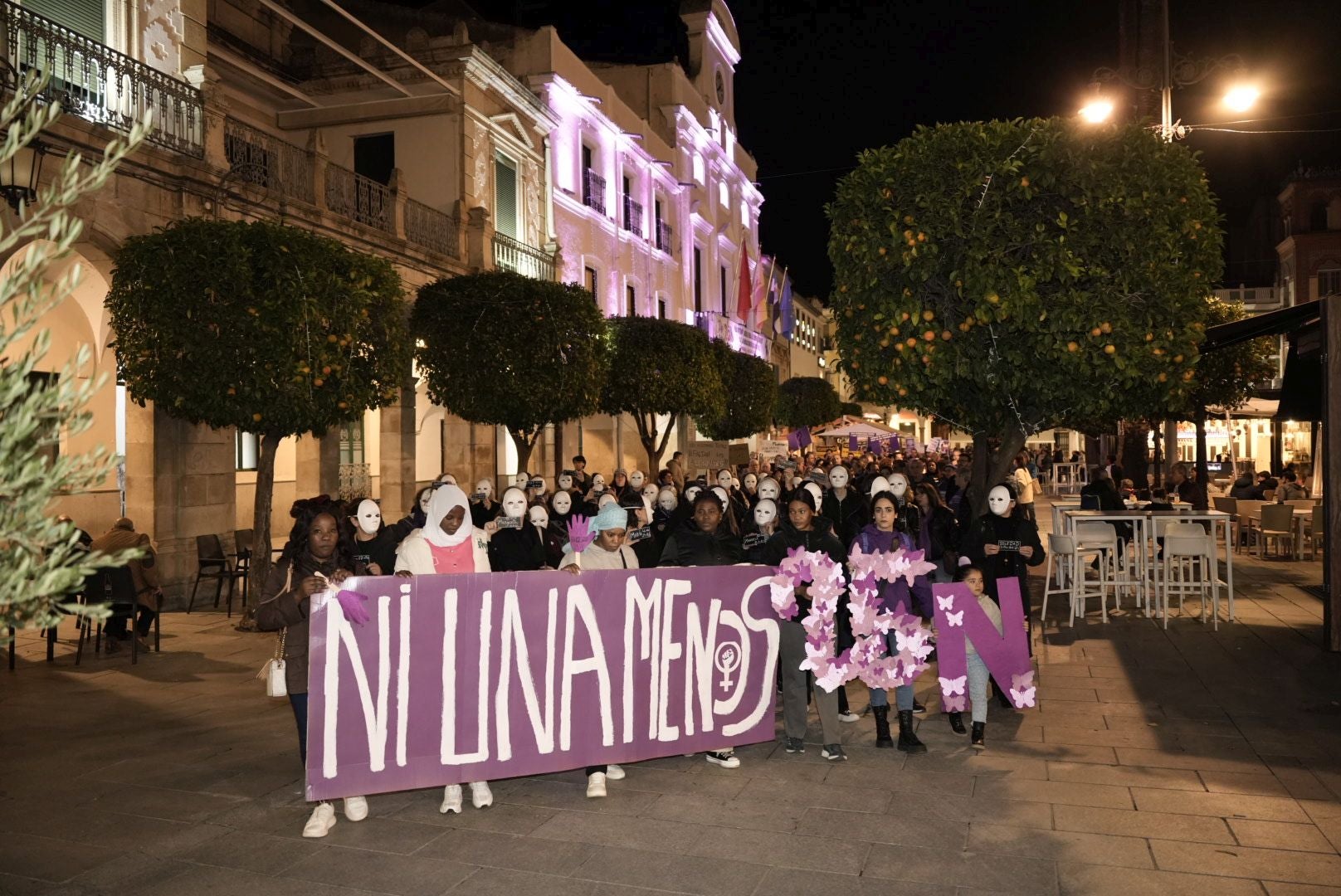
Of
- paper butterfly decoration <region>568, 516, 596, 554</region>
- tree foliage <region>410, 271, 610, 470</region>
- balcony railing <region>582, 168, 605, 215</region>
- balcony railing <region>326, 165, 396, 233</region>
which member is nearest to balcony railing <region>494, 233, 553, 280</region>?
balcony railing <region>326, 165, 396, 233</region>

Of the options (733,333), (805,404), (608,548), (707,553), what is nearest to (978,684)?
(707,553)

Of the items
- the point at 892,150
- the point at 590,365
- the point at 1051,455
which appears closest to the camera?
the point at 892,150

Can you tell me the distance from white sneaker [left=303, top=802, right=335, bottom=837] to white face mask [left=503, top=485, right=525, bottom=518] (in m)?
3.36

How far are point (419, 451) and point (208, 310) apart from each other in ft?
36.6

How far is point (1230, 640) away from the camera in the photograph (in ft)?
32.7

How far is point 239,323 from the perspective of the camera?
11.0 metres

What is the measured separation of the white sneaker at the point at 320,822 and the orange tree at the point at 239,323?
6.81 meters

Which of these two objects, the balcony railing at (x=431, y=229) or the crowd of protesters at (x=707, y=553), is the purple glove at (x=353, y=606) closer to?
the crowd of protesters at (x=707, y=553)

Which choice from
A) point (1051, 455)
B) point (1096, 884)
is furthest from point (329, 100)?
point (1051, 455)

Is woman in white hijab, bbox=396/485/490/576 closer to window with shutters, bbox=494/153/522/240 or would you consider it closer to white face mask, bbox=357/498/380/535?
white face mask, bbox=357/498/380/535

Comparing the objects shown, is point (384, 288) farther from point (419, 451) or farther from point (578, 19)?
point (578, 19)

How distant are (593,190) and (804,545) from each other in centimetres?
2453

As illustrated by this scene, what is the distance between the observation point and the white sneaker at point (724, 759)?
20.8 feet

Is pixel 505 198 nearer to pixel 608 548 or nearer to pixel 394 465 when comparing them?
pixel 394 465
